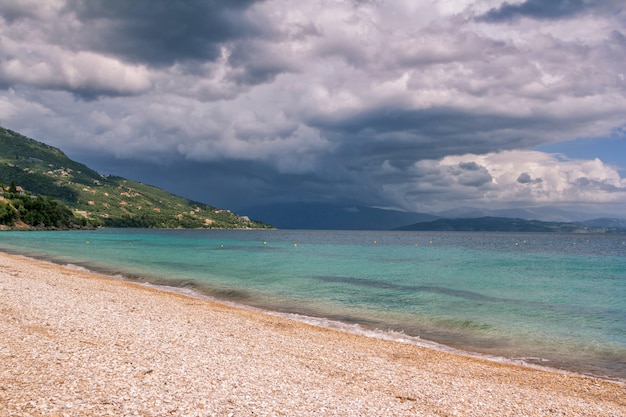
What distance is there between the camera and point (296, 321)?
2481 cm

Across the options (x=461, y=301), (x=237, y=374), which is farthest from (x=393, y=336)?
(x=461, y=301)

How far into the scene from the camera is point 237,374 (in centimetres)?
1262

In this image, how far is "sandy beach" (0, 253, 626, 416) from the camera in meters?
10.0

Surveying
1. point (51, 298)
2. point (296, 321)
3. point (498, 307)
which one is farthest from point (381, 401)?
point (498, 307)

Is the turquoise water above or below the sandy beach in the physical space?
below

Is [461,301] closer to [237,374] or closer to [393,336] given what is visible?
[393,336]

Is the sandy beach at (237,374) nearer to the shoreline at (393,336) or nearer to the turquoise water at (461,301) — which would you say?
the shoreline at (393,336)

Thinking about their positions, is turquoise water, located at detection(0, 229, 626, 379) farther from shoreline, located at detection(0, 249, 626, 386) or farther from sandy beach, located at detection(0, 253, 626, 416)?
sandy beach, located at detection(0, 253, 626, 416)

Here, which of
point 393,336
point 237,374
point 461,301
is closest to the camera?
point 237,374

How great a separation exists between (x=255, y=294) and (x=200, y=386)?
24852 millimetres

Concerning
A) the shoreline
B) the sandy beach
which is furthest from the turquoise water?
the sandy beach

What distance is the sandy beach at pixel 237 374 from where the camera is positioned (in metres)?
10.0

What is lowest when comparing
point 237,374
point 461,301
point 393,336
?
point 461,301

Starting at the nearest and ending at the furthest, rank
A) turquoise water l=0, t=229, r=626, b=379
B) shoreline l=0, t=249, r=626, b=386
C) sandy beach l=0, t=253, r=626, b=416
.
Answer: sandy beach l=0, t=253, r=626, b=416 < shoreline l=0, t=249, r=626, b=386 < turquoise water l=0, t=229, r=626, b=379
